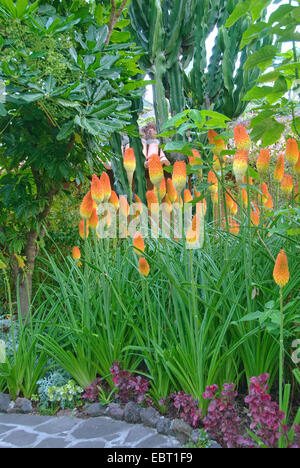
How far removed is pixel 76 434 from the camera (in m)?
1.78

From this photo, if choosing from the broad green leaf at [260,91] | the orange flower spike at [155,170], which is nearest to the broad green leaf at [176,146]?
the orange flower spike at [155,170]

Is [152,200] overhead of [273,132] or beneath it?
beneath

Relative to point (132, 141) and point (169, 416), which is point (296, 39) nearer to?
point (169, 416)

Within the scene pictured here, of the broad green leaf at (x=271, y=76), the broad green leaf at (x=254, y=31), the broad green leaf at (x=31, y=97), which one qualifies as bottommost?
the broad green leaf at (x=271, y=76)

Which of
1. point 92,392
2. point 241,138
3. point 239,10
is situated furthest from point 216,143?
point 92,392

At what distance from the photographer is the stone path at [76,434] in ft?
5.49

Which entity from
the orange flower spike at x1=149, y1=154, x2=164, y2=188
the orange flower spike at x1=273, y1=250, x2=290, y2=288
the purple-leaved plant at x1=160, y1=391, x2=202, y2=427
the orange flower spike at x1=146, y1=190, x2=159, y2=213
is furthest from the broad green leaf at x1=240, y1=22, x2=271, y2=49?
the purple-leaved plant at x1=160, y1=391, x2=202, y2=427

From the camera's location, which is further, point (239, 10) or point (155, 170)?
point (155, 170)

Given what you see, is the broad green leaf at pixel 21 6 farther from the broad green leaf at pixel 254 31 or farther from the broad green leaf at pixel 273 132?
the broad green leaf at pixel 273 132

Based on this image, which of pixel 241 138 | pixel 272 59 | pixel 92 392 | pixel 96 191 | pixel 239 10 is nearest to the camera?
pixel 239 10

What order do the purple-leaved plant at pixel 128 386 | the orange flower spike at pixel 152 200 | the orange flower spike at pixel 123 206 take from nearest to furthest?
the purple-leaved plant at pixel 128 386
the orange flower spike at pixel 152 200
the orange flower spike at pixel 123 206

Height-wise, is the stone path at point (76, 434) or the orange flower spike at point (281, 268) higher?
the orange flower spike at point (281, 268)

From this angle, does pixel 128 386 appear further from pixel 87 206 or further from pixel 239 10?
pixel 239 10

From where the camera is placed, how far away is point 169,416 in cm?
185
